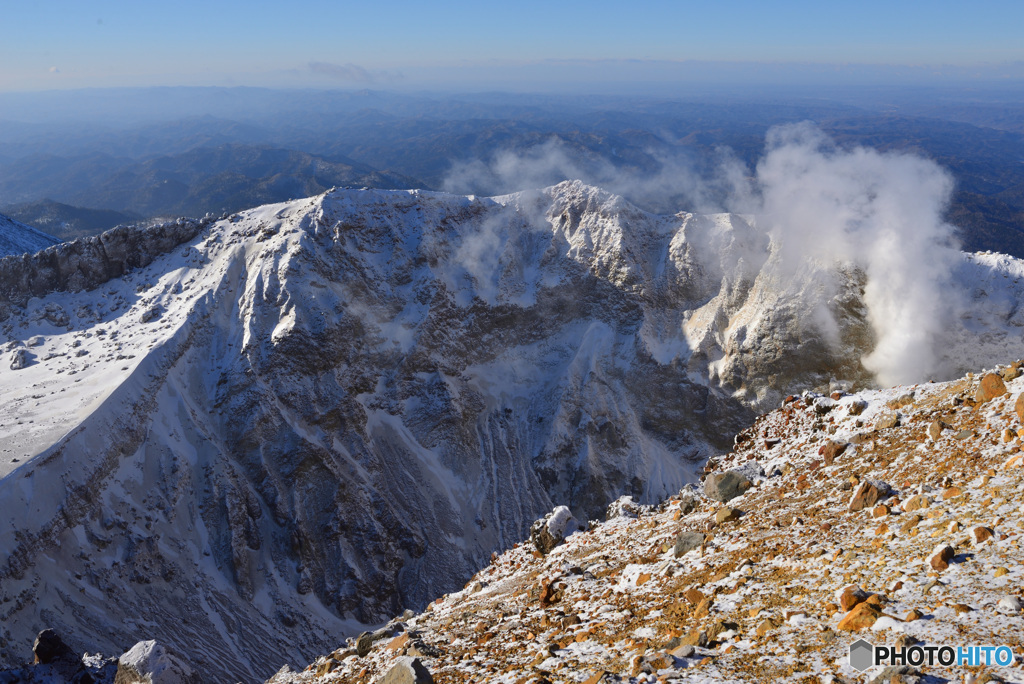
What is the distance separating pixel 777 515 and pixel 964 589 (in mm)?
7555

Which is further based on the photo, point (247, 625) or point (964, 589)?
point (247, 625)

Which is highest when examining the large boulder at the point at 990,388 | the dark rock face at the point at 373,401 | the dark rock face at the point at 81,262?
the dark rock face at the point at 81,262

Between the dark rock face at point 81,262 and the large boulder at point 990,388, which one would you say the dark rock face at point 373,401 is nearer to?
the dark rock face at point 81,262

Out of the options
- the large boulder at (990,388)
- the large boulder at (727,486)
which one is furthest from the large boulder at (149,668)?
the large boulder at (990,388)

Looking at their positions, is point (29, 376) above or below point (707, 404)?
above

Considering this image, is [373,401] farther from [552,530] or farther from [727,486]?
[727,486]

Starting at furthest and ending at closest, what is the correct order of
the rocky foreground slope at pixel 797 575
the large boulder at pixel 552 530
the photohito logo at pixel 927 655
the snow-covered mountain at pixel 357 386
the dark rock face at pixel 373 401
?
the dark rock face at pixel 373 401
the snow-covered mountain at pixel 357 386
the large boulder at pixel 552 530
the rocky foreground slope at pixel 797 575
the photohito logo at pixel 927 655

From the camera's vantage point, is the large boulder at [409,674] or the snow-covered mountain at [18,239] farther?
the snow-covered mountain at [18,239]

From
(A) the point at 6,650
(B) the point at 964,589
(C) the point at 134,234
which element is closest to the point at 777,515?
(B) the point at 964,589

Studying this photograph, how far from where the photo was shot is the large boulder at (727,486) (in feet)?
74.0

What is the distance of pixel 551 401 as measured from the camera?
7869 centimetres

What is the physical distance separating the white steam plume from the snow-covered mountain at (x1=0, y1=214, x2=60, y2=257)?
14790 cm

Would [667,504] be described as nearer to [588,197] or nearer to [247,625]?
[247,625]

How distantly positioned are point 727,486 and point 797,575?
29.3 ft
